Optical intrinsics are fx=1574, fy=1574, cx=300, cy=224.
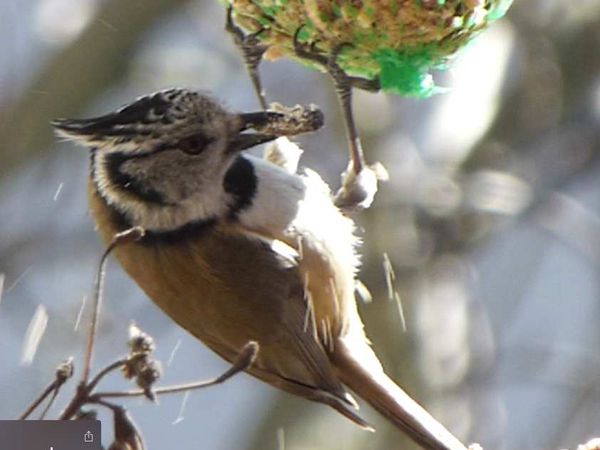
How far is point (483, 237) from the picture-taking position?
645 cm

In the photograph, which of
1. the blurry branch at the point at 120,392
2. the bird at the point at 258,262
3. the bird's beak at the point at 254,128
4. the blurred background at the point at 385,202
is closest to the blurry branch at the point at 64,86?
the blurred background at the point at 385,202

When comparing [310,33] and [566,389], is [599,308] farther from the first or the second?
[310,33]

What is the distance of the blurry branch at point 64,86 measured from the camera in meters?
6.12

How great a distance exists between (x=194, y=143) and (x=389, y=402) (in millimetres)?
838

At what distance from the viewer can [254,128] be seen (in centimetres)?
356

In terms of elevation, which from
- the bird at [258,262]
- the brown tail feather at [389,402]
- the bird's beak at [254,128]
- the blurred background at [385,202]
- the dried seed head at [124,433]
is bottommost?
the blurred background at [385,202]

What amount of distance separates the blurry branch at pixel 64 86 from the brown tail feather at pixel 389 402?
244cm

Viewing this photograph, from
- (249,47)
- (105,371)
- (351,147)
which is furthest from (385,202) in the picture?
(105,371)

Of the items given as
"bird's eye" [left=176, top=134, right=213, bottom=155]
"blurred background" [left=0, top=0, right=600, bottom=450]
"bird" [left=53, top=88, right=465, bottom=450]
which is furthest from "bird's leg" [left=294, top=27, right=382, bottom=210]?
"blurred background" [left=0, top=0, right=600, bottom=450]

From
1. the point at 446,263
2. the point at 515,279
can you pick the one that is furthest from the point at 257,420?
the point at 515,279

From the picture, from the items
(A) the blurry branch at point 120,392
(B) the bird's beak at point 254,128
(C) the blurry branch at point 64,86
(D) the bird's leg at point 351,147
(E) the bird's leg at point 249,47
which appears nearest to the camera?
(A) the blurry branch at point 120,392

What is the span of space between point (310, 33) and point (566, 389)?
137 inches

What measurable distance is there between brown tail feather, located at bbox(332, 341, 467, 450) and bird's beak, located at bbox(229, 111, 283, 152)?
2.20ft

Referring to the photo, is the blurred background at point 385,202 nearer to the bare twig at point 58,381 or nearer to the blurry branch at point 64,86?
the blurry branch at point 64,86
